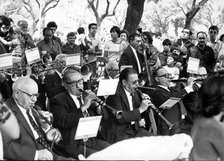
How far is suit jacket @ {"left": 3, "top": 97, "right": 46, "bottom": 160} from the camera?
3867 mm

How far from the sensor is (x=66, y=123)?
203 inches

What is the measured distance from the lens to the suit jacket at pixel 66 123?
16.9ft

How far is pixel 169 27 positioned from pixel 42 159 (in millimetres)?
42556

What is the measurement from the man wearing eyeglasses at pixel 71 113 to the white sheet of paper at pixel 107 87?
264 mm

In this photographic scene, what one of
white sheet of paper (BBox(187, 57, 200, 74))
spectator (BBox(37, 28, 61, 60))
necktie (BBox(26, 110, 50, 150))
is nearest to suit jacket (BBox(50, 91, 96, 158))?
necktie (BBox(26, 110, 50, 150))

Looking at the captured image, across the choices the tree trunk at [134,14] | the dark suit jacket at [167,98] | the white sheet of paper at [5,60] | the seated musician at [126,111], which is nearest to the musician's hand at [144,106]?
the seated musician at [126,111]

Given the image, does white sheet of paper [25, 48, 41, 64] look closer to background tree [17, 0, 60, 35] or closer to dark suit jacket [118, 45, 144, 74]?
dark suit jacket [118, 45, 144, 74]

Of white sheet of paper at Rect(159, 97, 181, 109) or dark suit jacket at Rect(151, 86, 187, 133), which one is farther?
dark suit jacket at Rect(151, 86, 187, 133)

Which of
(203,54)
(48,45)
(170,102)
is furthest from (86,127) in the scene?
(203,54)

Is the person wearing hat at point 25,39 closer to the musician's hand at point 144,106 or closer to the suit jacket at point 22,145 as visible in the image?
the musician's hand at point 144,106

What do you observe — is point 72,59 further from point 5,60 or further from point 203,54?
point 203,54

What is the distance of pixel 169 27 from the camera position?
1793 inches

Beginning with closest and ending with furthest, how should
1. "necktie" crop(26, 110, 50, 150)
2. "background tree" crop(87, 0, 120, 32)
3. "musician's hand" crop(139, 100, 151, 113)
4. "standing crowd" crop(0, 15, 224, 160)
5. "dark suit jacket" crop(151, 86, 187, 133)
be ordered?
"standing crowd" crop(0, 15, 224, 160) → "necktie" crop(26, 110, 50, 150) → "musician's hand" crop(139, 100, 151, 113) → "dark suit jacket" crop(151, 86, 187, 133) → "background tree" crop(87, 0, 120, 32)

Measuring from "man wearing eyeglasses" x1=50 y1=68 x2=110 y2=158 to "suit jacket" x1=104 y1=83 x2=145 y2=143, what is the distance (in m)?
0.28
